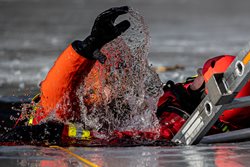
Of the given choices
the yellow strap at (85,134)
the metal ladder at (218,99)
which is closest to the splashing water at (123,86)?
the yellow strap at (85,134)

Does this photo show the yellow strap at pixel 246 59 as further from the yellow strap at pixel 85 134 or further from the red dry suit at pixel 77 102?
the yellow strap at pixel 85 134

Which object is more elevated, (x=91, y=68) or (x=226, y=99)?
(x=91, y=68)

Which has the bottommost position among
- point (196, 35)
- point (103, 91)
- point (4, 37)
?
point (103, 91)

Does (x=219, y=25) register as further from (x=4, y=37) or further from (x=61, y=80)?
(x=61, y=80)

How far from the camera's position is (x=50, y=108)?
422 centimetres

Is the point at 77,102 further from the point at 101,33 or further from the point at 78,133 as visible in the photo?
the point at 101,33

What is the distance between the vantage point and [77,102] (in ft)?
14.2

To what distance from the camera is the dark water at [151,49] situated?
3.22m

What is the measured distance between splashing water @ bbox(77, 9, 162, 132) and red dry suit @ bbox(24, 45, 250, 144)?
0.08 m

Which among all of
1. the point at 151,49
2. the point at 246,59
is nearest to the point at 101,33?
the point at 246,59

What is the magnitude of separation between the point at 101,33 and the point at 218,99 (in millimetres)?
789

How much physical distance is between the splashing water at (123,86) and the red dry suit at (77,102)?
79 mm

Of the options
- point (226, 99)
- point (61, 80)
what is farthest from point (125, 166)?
point (61, 80)

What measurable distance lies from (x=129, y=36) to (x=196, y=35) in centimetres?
954
